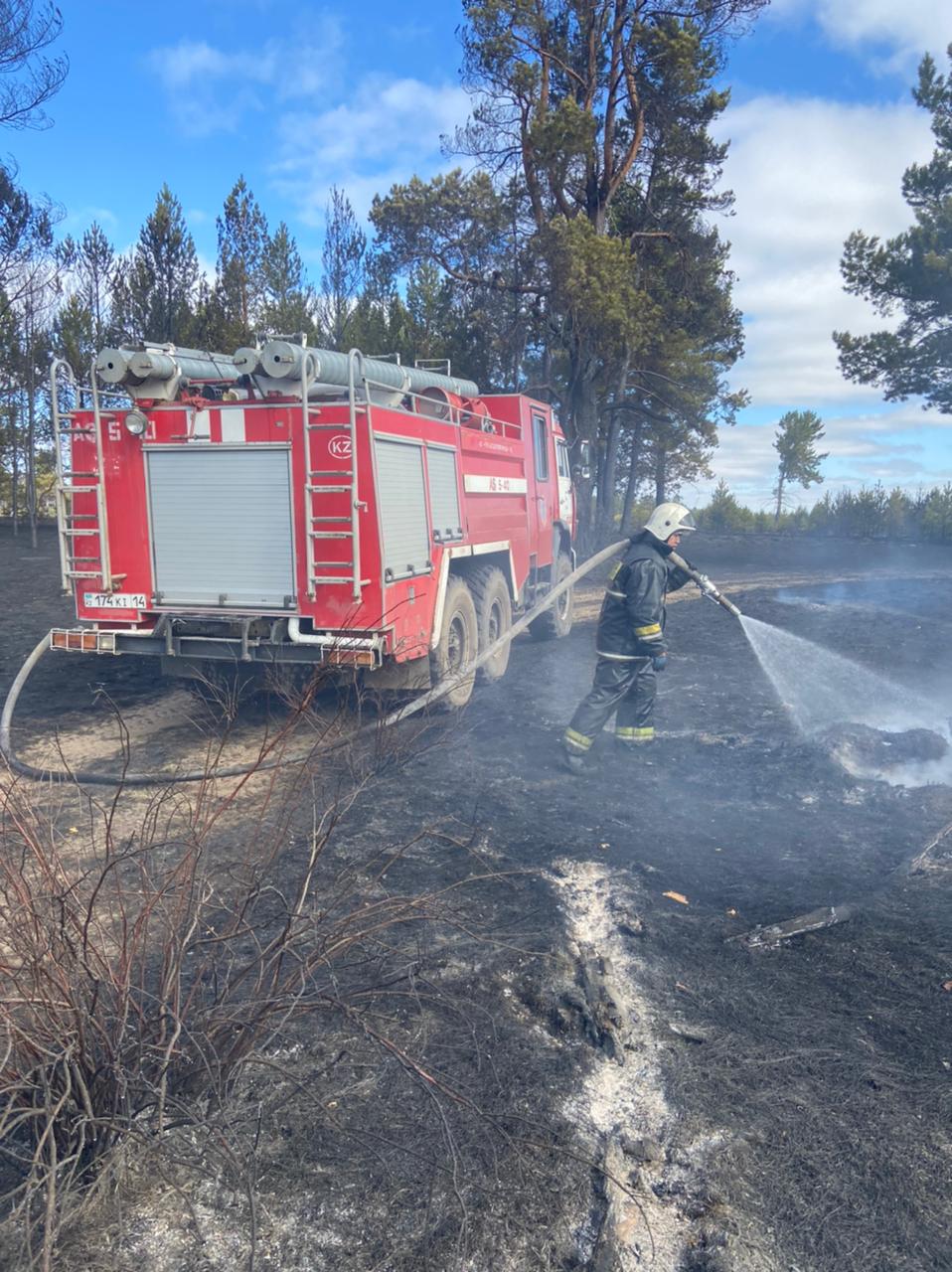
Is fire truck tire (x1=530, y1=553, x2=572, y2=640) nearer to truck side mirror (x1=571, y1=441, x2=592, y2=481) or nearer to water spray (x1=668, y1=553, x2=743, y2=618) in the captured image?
water spray (x1=668, y1=553, x2=743, y2=618)

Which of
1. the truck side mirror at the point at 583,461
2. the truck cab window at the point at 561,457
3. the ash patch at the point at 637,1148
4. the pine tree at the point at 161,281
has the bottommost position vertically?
the ash patch at the point at 637,1148

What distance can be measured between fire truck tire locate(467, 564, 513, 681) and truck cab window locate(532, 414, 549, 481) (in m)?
2.07

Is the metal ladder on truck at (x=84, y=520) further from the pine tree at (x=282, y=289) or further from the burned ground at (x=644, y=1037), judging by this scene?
the pine tree at (x=282, y=289)

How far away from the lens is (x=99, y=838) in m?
5.09

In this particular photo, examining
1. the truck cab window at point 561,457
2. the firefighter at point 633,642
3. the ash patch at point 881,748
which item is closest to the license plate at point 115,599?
the firefighter at point 633,642

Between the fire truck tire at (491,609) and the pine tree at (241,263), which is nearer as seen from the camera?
→ the fire truck tire at (491,609)

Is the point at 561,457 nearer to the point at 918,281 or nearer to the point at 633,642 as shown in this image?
the point at 633,642

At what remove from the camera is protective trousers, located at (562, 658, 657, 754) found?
6.38 metres

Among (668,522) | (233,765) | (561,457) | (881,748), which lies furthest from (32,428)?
(881,748)

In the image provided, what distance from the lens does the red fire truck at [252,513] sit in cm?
631

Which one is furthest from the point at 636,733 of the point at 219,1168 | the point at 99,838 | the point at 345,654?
the point at 219,1168

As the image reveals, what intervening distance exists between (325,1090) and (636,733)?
4.26 meters

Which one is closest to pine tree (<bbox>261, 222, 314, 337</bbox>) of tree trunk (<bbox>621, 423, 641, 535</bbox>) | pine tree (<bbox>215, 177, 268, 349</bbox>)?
pine tree (<bbox>215, 177, 268, 349</bbox>)

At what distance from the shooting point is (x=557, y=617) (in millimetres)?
12125
